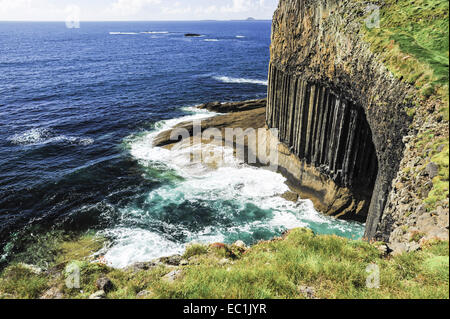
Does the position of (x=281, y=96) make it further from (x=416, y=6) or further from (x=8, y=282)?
(x=8, y=282)

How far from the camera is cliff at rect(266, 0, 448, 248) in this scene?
971 cm

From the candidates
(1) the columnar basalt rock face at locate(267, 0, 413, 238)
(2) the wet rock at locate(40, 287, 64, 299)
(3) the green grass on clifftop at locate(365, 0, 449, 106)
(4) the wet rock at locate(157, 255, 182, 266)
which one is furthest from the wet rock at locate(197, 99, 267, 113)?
(2) the wet rock at locate(40, 287, 64, 299)

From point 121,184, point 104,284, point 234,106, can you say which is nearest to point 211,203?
point 121,184

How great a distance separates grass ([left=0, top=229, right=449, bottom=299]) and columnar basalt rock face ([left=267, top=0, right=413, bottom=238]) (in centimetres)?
445

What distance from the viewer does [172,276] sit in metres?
8.93

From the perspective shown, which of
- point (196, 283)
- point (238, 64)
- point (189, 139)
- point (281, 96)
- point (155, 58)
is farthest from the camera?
point (155, 58)

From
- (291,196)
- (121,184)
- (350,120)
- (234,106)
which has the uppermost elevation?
(350,120)

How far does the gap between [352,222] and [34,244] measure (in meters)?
21.4

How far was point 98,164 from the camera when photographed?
26.9 meters

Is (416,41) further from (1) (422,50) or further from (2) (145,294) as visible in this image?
(2) (145,294)

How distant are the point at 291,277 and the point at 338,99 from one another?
1209 cm

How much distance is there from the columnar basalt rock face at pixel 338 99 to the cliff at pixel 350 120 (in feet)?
0.18

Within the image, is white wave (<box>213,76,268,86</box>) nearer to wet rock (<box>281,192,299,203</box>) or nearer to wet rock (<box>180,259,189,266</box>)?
wet rock (<box>281,192,299,203</box>)
